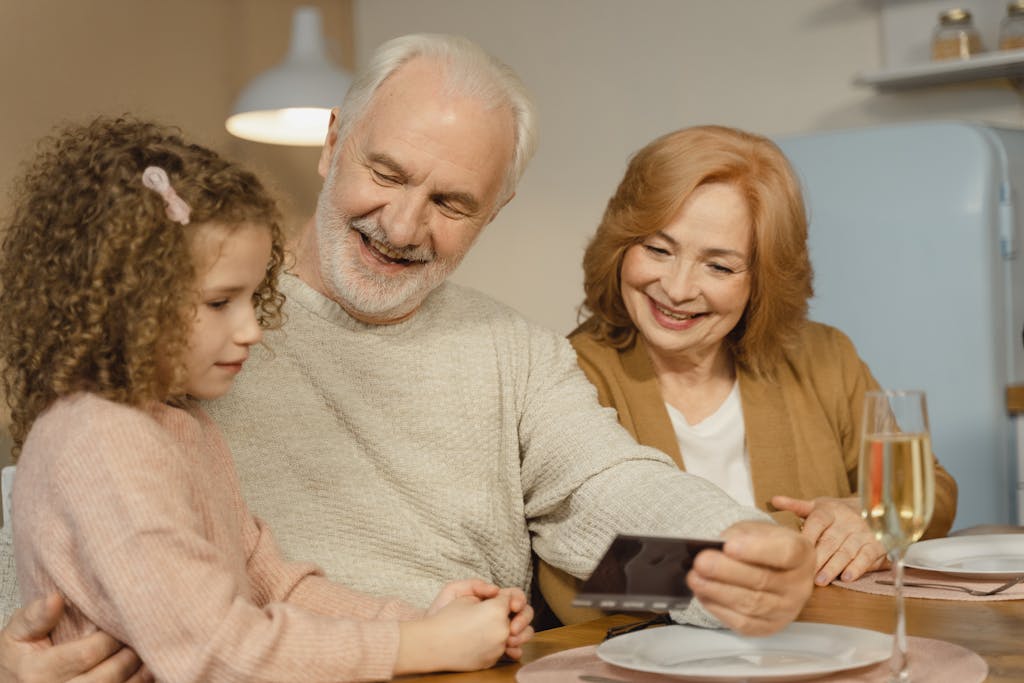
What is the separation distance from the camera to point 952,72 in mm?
3426

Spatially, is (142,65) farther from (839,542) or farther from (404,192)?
(839,542)

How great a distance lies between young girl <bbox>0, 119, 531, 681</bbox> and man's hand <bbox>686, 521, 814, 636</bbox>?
17 cm

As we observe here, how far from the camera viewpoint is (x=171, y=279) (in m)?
1.13

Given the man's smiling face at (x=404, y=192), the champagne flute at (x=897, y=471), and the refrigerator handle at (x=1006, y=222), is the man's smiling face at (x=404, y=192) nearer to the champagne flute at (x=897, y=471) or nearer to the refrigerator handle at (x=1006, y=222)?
the champagne flute at (x=897, y=471)

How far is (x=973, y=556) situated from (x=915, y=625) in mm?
362

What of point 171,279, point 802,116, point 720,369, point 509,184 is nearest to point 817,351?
point 720,369

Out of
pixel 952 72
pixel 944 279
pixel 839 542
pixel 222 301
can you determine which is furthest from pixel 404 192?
pixel 952 72

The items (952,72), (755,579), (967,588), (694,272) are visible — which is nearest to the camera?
(755,579)

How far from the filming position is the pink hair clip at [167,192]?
1.16 m

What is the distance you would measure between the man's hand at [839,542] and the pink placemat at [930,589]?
0.01m

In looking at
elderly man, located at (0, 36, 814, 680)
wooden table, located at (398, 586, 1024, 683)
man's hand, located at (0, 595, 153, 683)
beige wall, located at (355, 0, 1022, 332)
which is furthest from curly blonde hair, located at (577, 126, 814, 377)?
beige wall, located at (355, 0, 1022, 332)

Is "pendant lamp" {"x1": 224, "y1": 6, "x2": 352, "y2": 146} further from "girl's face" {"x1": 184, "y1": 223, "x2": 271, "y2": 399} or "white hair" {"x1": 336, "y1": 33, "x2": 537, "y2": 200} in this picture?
"girl's face" {"x1": 184, "y1": 223, "x2": 271, "y2": 399}

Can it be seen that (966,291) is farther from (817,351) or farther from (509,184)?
(509,184)

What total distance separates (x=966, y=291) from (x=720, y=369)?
111cm
